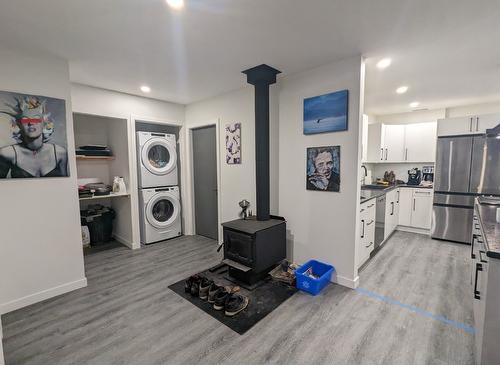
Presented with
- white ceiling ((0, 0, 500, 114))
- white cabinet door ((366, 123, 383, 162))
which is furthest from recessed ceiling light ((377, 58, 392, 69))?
white cabinet door ((366, 123, 383, 162))

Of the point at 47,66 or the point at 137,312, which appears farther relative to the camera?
the point at 47,66

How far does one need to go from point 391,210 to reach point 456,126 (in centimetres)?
165

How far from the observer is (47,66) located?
7.77 ft

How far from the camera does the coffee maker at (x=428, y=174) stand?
15.3 feet

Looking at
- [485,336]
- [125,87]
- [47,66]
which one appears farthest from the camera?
[125,87]

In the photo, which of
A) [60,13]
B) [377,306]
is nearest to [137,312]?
[377,306]

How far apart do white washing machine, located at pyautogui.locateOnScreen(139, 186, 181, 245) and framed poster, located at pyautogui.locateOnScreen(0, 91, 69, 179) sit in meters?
1.49

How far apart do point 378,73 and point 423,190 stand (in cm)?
258

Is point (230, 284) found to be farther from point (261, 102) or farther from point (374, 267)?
point (261, 102)

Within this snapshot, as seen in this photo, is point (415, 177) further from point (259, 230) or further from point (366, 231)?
point (259, 230)

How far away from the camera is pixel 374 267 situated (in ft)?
10.1

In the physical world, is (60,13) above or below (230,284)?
above

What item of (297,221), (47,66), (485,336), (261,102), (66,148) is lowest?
(485,336)

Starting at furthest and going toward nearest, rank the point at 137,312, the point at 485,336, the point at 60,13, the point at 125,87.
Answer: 1. the point at 125,87
2. the point at 137,312
3. the point at 60,13
4. the point at 485,336
